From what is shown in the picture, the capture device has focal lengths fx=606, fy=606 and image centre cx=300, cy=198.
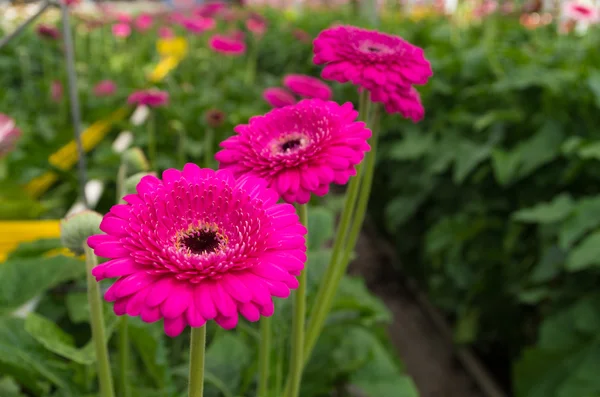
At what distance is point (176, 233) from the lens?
0.40 m

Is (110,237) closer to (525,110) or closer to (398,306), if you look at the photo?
(525,110)

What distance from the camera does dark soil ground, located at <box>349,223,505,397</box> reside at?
1.94 metres

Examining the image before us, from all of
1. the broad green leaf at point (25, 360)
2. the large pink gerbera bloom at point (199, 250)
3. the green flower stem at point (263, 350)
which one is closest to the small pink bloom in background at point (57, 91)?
the broad green leaf at point (25, 360)

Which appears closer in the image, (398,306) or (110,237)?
(110,237)

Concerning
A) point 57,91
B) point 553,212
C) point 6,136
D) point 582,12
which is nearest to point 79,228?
point 6,136

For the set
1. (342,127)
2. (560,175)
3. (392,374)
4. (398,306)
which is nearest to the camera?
(342,127)

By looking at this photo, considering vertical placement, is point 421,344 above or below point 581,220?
below

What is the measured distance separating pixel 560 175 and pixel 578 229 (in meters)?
0.35

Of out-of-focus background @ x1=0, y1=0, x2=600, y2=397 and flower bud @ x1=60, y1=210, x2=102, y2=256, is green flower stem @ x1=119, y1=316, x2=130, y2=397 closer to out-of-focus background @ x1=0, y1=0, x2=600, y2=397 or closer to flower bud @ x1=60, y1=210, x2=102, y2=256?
out-of-focus background @ x1=0, y1=0, x2=600, y2=397

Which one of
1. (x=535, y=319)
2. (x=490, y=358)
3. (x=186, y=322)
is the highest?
(x=186, y=322)

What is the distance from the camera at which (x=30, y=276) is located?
34.1 inches

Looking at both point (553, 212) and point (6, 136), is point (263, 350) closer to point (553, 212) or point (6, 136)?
point (6, 136)

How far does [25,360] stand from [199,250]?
47cm

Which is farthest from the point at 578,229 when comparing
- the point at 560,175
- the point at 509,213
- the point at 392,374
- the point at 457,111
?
the point at 457,111
